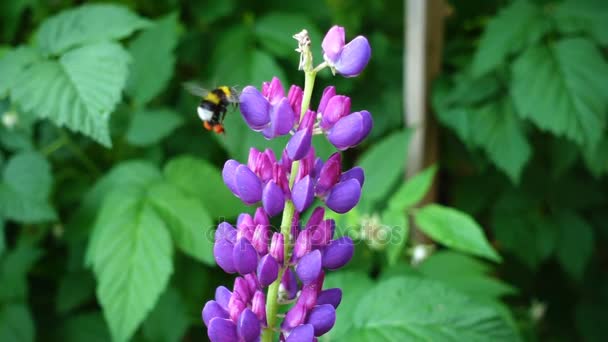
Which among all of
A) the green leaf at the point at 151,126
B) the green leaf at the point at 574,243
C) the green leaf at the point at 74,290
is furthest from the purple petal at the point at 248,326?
the green leaf at the point at 574,243

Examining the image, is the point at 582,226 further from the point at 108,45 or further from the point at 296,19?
the point at 108,45

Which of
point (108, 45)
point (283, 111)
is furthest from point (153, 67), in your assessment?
point (283, 111)

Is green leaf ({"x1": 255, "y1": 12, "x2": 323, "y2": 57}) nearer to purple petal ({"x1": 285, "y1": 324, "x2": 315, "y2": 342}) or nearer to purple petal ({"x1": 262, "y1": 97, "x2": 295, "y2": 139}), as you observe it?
purple petal ({"x1": 262, "y1": 97, "x2": 295, "y2": 139})

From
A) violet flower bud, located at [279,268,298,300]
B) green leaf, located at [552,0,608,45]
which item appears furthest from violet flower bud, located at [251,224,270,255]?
green leaf, located at [552,0,608,45]

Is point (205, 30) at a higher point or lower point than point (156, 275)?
higher

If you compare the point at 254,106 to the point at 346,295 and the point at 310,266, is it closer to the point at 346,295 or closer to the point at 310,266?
the point at 310,266

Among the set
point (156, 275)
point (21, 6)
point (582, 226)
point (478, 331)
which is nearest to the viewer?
point (478, 331)

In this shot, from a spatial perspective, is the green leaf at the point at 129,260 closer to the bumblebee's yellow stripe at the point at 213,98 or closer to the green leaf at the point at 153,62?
the green leaf at the point at 153,62

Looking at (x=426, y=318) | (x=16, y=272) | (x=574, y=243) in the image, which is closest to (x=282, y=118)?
(x=426, y=318)
